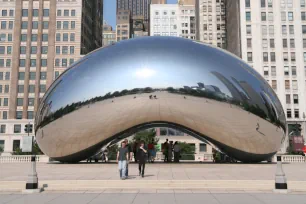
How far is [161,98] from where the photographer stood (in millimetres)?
16594

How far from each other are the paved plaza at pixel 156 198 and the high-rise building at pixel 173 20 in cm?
14485

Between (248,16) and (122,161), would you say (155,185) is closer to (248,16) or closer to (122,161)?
(122,161)

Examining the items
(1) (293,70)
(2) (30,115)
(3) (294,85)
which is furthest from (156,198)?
(2) (30,115)

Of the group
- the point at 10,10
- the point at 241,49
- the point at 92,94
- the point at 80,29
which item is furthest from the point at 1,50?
the point at 92,94

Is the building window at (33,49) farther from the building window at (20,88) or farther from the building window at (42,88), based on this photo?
the building window at (20,88)

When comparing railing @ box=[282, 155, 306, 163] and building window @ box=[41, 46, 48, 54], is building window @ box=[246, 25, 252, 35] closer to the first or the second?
building window @ box=[41, 46, 48, 54]

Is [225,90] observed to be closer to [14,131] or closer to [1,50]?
[14,131]

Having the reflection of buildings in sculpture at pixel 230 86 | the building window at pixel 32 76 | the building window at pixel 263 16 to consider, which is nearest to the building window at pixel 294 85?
the building window at pixel 263 16

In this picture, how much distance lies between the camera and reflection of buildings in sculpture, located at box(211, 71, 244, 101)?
16516 mm

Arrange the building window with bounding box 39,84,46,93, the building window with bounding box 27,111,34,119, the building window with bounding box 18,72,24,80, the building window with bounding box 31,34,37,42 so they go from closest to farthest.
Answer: the building window with bounding box 27,111,34,119 < the building window with bounding box 39,84,46,93 < the building window with bounding box 18,72,24,80 < the building window with bounding box 31,34,37,42

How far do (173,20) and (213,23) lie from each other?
49524 millimetres

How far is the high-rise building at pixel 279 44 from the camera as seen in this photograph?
72375mm

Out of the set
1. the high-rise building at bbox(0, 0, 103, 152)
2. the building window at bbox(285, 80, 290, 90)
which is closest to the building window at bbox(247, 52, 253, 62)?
the building window at bbox(285, 80, 290, 90)

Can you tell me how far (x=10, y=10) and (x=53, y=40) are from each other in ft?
43.6
